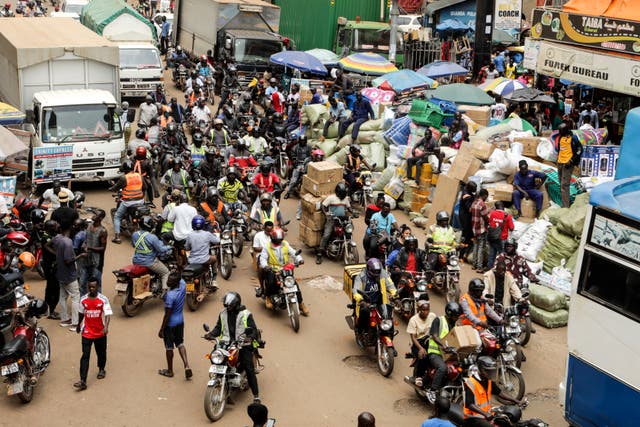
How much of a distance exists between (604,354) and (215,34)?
82.1 ft

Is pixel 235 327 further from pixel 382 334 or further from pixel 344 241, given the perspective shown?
pixel 344 241

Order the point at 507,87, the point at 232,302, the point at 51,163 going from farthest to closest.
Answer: the point at 507,87
the point at 51,163
the point at 232,302

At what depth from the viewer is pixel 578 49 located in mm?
19656

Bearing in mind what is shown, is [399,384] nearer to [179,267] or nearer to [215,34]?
[179,267]

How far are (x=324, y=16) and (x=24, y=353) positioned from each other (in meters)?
25.2

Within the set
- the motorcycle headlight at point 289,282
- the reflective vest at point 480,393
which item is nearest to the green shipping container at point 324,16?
the motorcycle headlight at point 289,282

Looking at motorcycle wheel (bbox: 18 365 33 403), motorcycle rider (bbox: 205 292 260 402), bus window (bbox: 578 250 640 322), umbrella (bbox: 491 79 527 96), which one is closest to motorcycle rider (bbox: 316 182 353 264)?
motorcycle rider (bbox: 205 292 260 402)

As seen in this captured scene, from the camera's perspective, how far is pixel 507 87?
23.2m

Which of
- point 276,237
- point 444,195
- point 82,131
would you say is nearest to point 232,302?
point 276,237

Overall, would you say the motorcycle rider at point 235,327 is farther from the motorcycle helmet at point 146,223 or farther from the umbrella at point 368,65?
the umbrella at point 368,65

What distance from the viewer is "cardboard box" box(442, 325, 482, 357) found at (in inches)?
392

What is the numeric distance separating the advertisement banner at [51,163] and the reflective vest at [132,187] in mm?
2771

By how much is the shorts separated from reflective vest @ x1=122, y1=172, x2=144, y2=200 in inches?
206

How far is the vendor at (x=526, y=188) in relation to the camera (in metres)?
16.7
